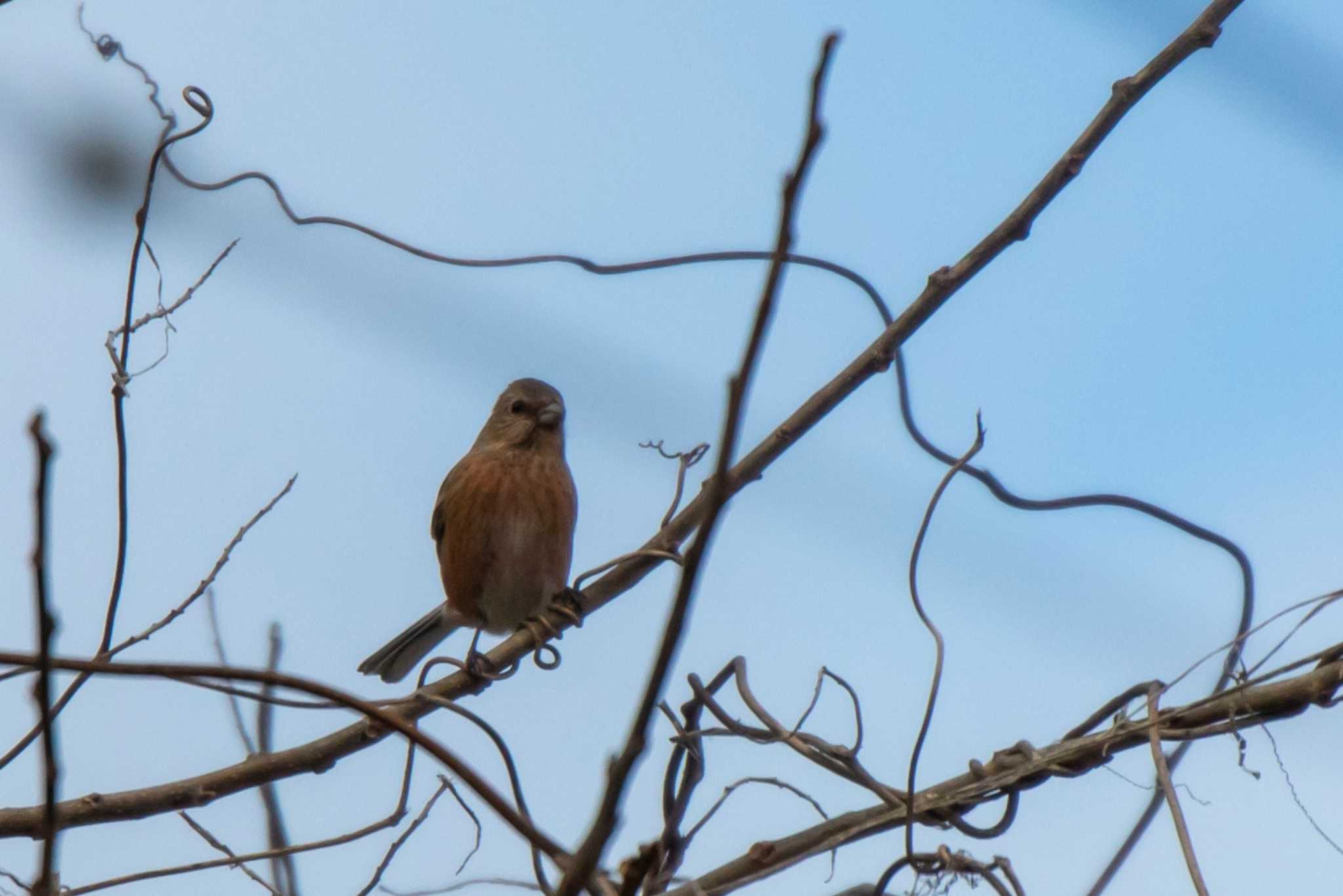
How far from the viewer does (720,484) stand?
3.22 feet

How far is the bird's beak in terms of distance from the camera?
18.1 feet

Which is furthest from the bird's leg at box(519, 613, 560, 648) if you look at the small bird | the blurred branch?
the blurred branch

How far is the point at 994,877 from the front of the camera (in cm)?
186

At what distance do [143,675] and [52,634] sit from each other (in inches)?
8.9

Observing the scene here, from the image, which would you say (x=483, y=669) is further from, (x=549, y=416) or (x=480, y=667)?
(x=549, y=416)

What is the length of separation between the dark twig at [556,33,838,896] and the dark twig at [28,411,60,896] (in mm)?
383

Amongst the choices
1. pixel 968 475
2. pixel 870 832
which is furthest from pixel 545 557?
pixel 870 832

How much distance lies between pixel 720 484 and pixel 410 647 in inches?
179

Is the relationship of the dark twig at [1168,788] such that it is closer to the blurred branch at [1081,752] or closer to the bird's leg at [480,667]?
the blurred branch at [1081,752]

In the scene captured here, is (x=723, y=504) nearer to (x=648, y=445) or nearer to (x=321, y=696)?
(x=321, y=696)

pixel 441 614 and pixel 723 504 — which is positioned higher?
pixel 441 614

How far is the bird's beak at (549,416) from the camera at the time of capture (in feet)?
18.1

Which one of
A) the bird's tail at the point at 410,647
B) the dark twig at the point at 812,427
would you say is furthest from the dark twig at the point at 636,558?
the bird's tail at the point at 410,647

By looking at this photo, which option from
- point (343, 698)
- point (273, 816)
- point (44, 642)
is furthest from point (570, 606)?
point (44, 642)
